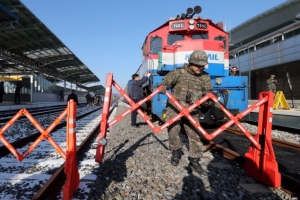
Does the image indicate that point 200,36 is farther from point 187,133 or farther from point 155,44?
point 187,133

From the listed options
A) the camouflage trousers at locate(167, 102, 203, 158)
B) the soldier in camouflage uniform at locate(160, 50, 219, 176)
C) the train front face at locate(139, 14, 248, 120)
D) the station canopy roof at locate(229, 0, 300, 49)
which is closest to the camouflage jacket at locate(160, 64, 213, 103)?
the soldier in camouflage uniform at locate(160, 50, 219, 176)

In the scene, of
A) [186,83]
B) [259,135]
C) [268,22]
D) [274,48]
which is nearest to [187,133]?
[186,83]

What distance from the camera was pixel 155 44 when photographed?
30.4 feet

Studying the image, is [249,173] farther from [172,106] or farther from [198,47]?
[198,47]

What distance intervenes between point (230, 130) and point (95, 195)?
6.26 m

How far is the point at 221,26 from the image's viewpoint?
9.16 meters

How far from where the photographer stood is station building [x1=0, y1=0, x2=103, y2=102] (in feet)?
47.2

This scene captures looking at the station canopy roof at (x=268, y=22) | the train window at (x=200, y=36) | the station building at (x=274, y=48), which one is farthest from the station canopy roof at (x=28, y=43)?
the station canopy roof at (x=268, y=22)

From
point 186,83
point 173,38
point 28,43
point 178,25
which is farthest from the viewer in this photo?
point 28,43

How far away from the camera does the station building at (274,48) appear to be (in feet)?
52.5

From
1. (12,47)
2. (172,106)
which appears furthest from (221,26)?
(12,47)

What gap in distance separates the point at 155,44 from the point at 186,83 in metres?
5.62

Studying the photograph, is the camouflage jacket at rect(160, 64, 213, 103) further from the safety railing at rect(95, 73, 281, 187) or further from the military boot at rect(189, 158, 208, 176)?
the military boot at rect(189, 158, 208, 176)

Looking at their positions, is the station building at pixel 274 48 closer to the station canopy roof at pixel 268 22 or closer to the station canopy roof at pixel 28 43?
the station canopy roof at pixel 268 22
